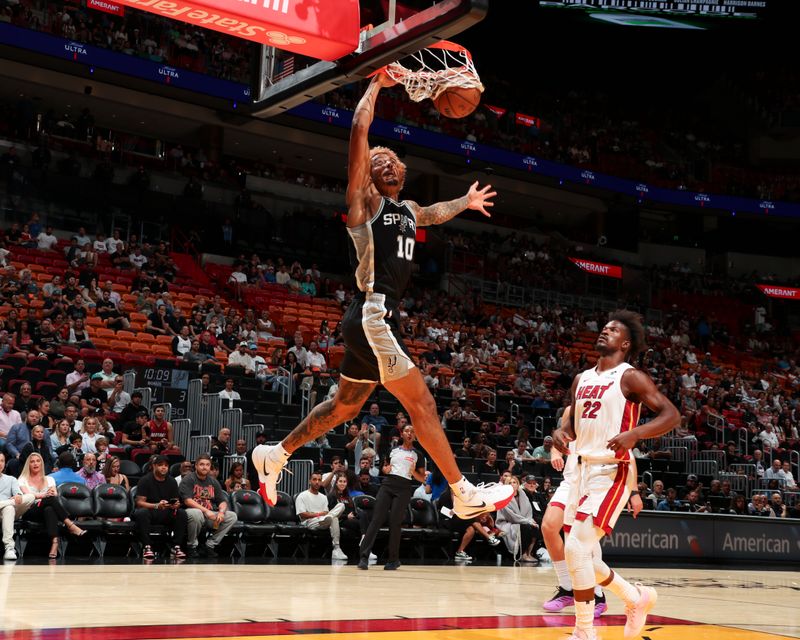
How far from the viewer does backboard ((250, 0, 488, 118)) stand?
6074mm

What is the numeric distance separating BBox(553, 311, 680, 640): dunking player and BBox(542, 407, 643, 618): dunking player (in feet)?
0.38

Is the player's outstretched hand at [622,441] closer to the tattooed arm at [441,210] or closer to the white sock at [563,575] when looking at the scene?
the tattooed arm at [441,210]

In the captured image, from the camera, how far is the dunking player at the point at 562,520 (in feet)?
20.1

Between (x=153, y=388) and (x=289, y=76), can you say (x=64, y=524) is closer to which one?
(x=153, y=388)

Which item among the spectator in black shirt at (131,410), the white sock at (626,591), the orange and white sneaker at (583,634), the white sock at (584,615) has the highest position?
the spectator in black shirt at (131,410)

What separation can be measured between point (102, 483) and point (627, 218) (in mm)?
27414

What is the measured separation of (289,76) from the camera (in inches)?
286

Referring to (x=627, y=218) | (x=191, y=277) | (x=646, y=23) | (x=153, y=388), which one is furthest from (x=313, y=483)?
(x=627, y=218)

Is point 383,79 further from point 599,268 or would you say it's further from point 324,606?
point 599,268

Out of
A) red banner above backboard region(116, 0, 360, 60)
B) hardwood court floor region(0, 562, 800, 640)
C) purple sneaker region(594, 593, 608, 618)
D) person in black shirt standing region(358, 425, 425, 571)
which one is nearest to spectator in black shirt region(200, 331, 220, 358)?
person in black shirt standing region(358, 425, 425, 571)

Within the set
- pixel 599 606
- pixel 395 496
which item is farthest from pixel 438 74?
pixel 395 496

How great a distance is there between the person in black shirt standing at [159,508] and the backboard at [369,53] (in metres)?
5.89

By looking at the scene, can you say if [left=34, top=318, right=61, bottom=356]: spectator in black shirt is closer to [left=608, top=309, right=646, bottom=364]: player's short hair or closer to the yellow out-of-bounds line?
the yellow out-of-bounds line

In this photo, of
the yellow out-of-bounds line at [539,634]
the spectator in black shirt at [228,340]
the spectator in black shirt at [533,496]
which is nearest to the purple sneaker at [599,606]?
the yellow out-of-bounds line at [539,634]
